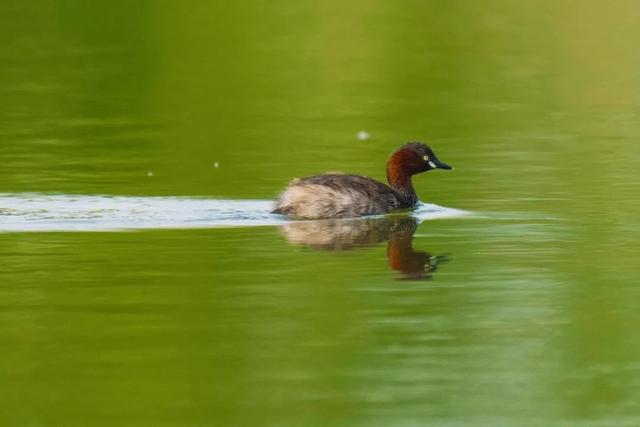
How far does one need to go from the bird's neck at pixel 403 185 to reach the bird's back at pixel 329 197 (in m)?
0.57

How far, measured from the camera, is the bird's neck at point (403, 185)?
16906 millimetres

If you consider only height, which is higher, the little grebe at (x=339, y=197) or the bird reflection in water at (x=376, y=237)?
the little grebe at (x=339, y=197)

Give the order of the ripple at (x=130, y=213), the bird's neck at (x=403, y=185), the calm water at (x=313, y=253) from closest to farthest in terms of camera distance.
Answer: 1. the calm water at (x=313, y=253)
2. the ripple at (x=130, y=213)
3. the bird's neck at (x=403, y=185)

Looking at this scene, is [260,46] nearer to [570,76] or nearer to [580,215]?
[570,76]

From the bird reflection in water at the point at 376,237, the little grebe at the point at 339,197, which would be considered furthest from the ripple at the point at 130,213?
the bird reflection in water at the point at 376,237

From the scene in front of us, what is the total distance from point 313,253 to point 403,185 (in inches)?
135

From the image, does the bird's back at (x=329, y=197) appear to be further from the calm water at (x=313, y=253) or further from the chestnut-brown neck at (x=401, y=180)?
the chestnut-brown neck at (x=401, y=180)

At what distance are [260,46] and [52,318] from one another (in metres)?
25.4

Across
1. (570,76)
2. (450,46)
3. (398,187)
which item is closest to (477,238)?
(398,187)

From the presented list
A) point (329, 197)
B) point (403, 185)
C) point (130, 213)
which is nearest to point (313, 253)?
→ point (329, 197)

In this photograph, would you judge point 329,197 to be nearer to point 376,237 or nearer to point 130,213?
point 376,237

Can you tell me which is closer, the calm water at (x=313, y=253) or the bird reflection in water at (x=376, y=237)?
the calm water at (x=313, y=253)

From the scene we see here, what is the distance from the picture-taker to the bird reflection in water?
43.2 feet

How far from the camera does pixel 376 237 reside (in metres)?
15.0
